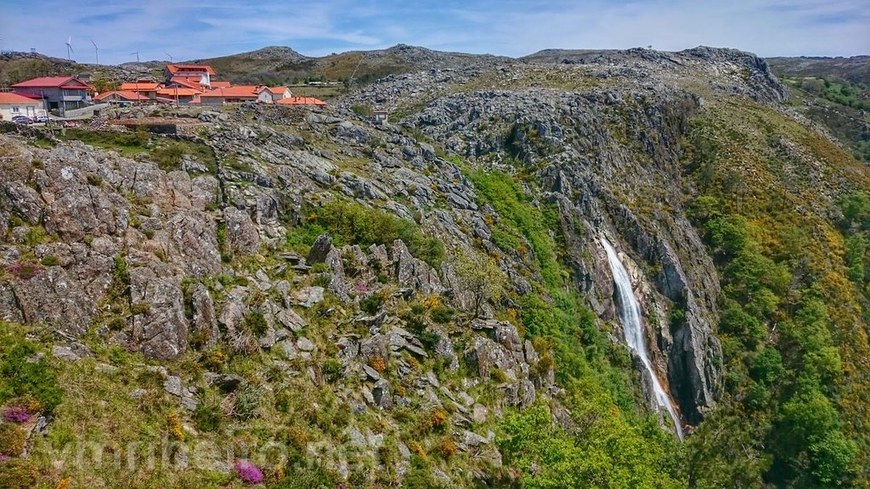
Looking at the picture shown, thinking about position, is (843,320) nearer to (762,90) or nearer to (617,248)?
(617,248)

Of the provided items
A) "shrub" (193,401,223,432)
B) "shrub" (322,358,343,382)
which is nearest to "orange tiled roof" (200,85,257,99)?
"shrub" (322,358,343,382)

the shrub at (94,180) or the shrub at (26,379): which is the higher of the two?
the shrub at (94,180)

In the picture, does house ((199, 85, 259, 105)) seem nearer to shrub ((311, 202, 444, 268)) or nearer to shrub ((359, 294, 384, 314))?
shrub ((311, 202, 444, 268))

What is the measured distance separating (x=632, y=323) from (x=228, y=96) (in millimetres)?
64007

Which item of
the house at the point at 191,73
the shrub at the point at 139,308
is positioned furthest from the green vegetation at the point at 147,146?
the house at the point at 191,73

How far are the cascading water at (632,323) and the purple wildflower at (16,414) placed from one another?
5733cm

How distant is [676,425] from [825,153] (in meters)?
83.2

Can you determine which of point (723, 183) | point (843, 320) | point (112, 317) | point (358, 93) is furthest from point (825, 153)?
point (112, 317)

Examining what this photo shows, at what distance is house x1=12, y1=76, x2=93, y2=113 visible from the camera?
2486 inches

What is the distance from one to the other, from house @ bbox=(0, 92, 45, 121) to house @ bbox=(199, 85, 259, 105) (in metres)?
19.1

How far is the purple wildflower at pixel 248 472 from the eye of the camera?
791 inches


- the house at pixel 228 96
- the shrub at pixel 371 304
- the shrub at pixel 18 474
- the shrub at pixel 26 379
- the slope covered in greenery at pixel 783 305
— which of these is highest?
the house at pixel 228 96

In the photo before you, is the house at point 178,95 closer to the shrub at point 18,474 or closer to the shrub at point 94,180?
the shrub at point 94,180

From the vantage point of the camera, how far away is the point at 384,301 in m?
33.7
